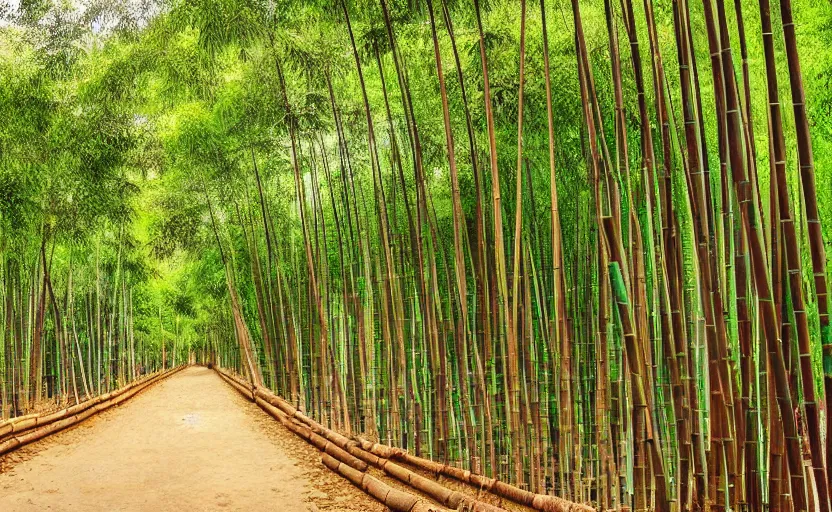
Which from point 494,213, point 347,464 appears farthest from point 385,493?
point 494,213

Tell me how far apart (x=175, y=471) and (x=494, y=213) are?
2.73 metres

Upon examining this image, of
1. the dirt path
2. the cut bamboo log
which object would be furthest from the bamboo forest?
the dirt path

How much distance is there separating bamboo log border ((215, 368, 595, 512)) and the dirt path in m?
0.12

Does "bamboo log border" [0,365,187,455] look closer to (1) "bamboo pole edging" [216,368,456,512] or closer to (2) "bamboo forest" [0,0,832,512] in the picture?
(2) "bamboo forest" [0,0,832,512]

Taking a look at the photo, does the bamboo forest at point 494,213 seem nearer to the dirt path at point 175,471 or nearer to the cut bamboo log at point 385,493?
the cut bamboo log at point 385,493

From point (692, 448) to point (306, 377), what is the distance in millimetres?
6525

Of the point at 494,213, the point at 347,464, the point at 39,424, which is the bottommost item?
the point at 347,464

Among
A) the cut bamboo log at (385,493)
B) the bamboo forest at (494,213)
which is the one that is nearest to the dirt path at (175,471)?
the cut bamboo log at (385,493)

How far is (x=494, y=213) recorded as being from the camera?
3.25m

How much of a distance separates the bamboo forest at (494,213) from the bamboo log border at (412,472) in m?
0.02

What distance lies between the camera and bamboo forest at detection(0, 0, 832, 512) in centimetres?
201

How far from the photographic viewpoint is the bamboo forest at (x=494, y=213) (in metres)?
2.01

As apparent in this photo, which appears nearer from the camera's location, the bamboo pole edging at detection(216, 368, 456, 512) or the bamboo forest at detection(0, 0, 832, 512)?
the bamboo forest at detection(0, 0, 832, 512)

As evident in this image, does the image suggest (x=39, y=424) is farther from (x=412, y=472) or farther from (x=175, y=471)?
(x=412, y=472)
